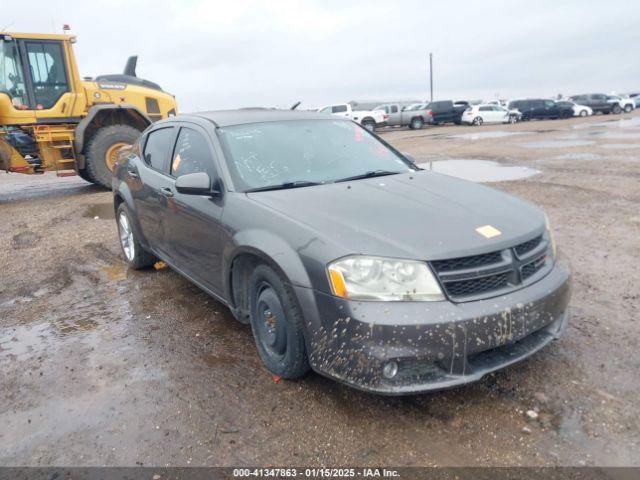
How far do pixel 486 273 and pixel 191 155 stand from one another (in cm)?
247

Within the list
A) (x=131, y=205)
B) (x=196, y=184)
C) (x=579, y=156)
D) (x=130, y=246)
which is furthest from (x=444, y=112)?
(x=196, y=184)

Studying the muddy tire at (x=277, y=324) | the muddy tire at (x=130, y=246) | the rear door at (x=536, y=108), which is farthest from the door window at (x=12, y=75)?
the rear door at (x=536, y=108)

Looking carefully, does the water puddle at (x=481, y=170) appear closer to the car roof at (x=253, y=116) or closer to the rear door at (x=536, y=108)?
the car roof at (x=253, y=116)

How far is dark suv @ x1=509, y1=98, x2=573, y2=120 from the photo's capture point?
37406mm

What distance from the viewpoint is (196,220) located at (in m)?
3.65

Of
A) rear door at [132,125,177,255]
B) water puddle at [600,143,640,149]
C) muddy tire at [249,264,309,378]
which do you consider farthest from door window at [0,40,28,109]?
water puddle at [600,143,640,149]

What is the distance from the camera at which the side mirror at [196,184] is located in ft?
10.9

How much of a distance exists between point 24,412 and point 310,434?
1734 mm

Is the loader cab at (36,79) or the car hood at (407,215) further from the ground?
the loader cab at (36,79)

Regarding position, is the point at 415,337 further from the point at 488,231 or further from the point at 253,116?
the point at 253,116

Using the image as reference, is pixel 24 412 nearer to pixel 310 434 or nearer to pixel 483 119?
pixel 310 434

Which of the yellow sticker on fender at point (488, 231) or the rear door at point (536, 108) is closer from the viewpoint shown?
the yellow sticker on fender at point (488, 231)

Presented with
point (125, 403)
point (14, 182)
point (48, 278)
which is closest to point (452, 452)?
point (125, 403)

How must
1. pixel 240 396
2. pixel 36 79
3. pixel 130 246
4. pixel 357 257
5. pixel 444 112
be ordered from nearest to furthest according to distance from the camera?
pixel 357 257 → pixel 240 396 → pixel 130 246 → pixel 36 79 → pixel 444 112
